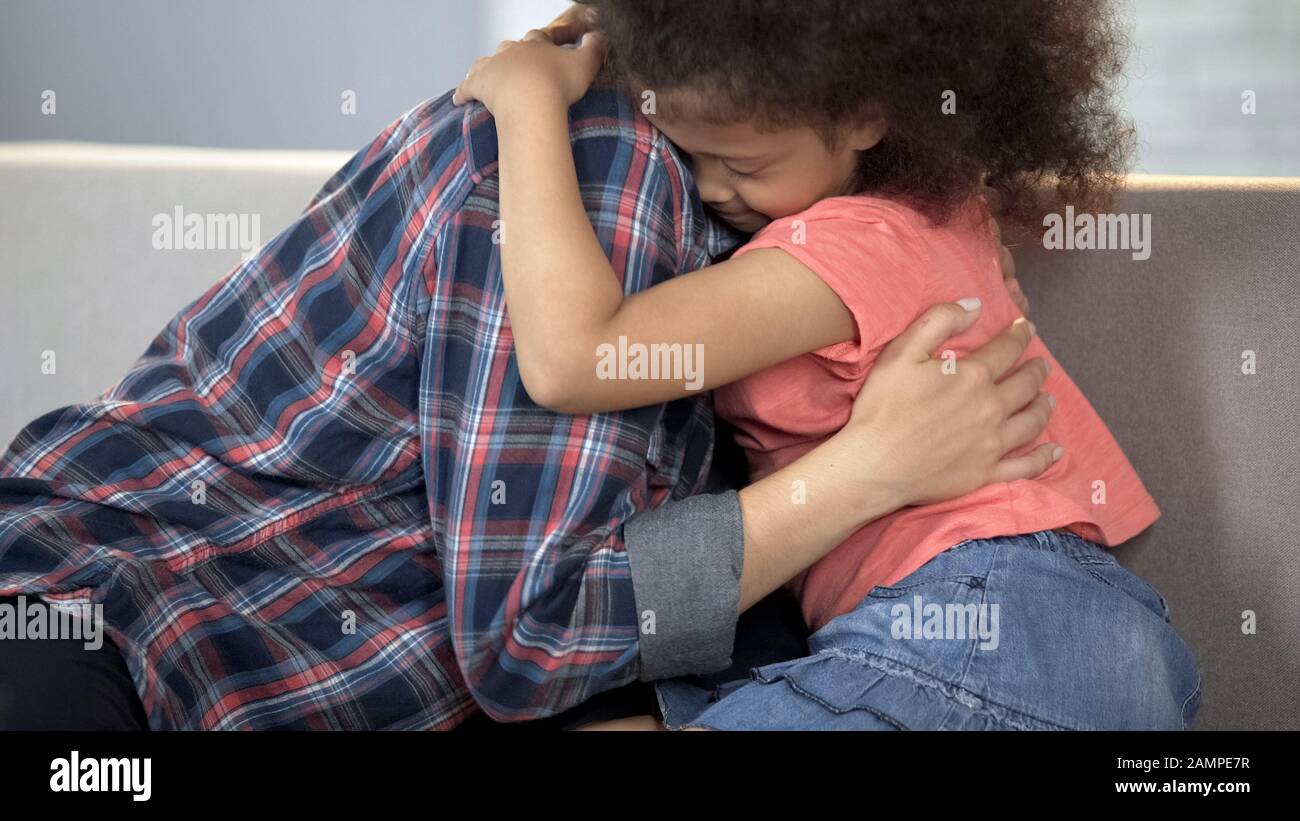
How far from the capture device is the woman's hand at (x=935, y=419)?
3.03 ft

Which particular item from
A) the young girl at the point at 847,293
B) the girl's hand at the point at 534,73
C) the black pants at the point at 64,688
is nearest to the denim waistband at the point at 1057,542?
the young girl at the point at 847,293

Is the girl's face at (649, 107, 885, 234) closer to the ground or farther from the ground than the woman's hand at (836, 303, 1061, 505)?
farther from the ground

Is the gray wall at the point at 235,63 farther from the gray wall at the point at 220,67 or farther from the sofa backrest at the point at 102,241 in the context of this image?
the sofa backrest at the point at 102,241

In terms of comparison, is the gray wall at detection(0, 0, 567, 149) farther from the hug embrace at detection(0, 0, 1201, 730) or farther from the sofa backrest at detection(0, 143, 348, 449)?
the hug embrace at detection(0, 0, 1201, 730)

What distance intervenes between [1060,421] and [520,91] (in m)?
0.58

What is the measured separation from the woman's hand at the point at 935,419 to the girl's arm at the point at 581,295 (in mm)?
77

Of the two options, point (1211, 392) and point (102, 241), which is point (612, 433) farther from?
point (102, 241)

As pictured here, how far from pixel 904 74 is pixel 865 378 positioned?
0.76 ft

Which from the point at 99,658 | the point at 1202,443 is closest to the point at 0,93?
the point at 99,658

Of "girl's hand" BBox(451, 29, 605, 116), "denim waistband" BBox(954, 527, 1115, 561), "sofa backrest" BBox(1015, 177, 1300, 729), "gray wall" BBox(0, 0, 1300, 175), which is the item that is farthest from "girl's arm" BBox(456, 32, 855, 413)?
"gray wall" BBox(0, 0, 1300, 175)

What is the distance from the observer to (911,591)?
915mm

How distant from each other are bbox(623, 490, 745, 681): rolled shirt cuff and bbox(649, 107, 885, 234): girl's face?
0.23m

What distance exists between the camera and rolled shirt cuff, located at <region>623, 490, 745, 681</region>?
87 cm
